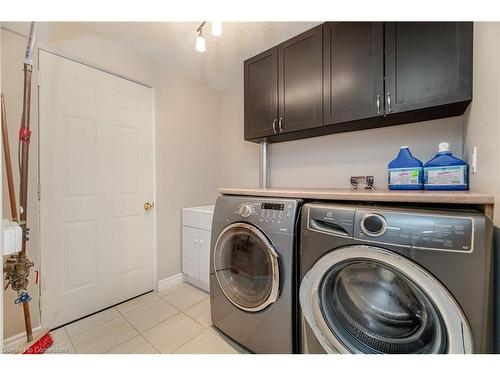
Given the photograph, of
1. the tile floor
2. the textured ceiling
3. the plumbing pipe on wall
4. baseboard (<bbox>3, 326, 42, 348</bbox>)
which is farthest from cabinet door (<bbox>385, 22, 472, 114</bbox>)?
baseboard (<bbox>3, 326, 42, 348</bbox>)

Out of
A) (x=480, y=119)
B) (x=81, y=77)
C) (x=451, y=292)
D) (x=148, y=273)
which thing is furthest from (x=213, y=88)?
(x=451, y=292)

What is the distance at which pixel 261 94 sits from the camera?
1.80m

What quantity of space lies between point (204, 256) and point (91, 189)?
1125 mm

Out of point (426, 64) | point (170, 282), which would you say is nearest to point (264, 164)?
point (426, 64)

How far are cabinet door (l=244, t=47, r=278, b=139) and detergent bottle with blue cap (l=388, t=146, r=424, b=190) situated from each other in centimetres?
96

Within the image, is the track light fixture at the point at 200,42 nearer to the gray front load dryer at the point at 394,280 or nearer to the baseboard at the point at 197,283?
the gray front load dryer at the point at 394,280

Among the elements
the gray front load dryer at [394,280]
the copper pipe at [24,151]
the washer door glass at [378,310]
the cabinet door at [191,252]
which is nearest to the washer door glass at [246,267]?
the gray front load dryer at [394,280]

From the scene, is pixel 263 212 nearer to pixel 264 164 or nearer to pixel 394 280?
pixel 394 280

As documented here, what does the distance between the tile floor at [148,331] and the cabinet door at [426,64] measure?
188cm

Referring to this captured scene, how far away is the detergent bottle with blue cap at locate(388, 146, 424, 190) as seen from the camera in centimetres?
123

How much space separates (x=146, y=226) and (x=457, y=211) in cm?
220

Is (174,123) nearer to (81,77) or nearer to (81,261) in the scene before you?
(81,77)

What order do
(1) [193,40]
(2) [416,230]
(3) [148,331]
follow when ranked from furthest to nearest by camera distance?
(1) [193,40], (3) [148,331], (2) [416,230]

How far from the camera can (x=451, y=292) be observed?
2.18 ft
